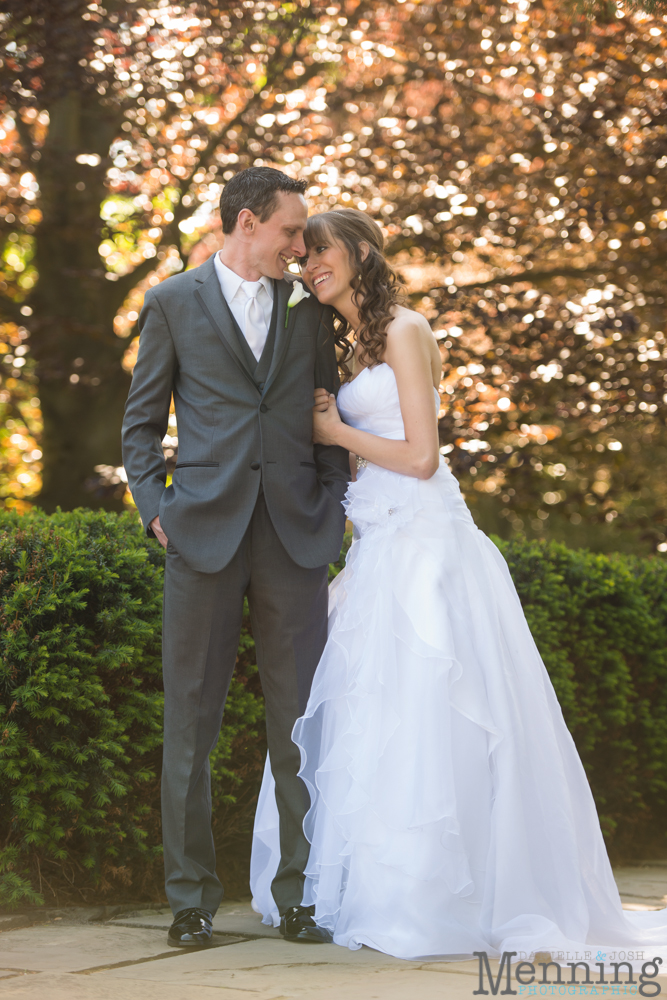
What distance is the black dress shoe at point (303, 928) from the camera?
2963mm

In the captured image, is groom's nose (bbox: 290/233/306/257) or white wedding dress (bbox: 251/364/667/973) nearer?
white wedding dress (bbox: 251/364/667/973)

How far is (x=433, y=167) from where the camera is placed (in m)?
6.88

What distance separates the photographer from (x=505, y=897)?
2766 mm

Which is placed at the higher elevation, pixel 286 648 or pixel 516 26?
pixel 516 26

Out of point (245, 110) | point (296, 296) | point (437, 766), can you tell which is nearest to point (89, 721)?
point (437, 766)

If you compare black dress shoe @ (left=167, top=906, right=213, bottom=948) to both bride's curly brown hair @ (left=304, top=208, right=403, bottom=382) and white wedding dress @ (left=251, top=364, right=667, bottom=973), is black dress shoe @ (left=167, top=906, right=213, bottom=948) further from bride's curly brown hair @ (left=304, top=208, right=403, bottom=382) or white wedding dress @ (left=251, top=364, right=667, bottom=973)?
bride's curly brown hair @ (left=304, top=208, right=403, bottom=382)

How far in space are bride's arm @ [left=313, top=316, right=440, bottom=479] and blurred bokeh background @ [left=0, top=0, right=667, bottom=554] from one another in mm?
2754

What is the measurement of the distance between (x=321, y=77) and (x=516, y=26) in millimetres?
1856

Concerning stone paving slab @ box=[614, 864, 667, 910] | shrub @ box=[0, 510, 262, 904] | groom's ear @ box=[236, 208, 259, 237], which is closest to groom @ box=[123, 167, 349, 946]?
groom's ear @ box=[236, 208, 259, 237]

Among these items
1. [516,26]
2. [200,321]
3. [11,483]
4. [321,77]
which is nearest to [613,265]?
[516,26]

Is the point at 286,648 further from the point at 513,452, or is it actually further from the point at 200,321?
the point at 513,452

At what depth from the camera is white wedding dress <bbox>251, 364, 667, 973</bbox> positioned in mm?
2766

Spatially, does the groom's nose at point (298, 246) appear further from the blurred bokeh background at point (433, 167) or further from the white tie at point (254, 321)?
the blurred bokeh background at point (433, 167)

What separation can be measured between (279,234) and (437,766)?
1.79m
